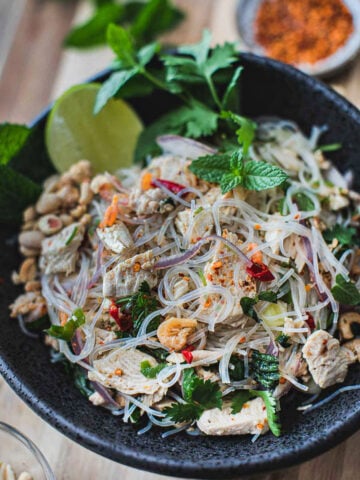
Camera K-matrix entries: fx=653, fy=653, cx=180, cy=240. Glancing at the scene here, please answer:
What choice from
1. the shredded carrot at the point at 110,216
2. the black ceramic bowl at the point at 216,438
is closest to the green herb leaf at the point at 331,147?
the black ceramic bowl at the point at 216,438

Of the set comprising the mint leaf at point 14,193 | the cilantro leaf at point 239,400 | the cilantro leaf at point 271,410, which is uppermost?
the mint leaf at point 14,193

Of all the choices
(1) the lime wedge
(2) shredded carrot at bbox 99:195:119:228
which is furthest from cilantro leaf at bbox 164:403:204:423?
(1) the lime wedge

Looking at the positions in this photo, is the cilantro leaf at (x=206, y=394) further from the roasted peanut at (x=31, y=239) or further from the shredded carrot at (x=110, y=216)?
the roasted peanut at (x=31, y=239)

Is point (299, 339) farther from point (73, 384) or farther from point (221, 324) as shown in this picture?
point (73, 384)

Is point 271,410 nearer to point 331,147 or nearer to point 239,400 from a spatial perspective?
point 239,400

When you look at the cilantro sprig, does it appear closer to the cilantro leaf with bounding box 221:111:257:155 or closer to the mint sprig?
the mint sprig

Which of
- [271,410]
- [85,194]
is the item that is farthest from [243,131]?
[271,410]

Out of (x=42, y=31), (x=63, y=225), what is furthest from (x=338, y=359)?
(x=42, y=31)
